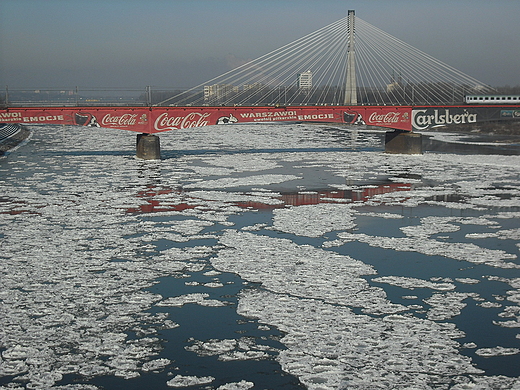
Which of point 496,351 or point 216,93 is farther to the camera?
point 216,93

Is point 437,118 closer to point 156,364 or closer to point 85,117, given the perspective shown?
point 85,117

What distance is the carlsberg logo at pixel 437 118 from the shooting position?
33.4 meters

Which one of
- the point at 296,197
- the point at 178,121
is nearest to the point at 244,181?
the point at 296,197

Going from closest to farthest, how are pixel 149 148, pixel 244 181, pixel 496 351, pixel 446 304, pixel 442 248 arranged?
pixel 496 351, pixel 446 304, pixel 442 248, pixel 244 181, pixel 149 148

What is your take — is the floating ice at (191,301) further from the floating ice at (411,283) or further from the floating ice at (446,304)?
the floating ice at (446,304)

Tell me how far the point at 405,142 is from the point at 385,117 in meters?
1.82

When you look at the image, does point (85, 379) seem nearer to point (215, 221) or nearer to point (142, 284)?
point (142, 284)

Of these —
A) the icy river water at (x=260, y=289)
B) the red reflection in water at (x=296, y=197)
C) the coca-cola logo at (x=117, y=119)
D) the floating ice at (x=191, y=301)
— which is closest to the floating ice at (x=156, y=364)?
the icy river water at (x=260, y=289)

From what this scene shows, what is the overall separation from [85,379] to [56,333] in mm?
1453

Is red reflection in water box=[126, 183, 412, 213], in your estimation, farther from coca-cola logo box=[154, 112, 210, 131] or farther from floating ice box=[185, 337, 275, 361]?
coca-cola logo box=[154, 112, 210, 131]

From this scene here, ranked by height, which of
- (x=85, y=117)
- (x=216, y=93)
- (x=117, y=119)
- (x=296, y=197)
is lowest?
(x=296, y=197)

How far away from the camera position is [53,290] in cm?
930

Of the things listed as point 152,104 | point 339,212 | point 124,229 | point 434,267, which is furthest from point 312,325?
point 152,104

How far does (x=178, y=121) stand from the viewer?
30344 mm
